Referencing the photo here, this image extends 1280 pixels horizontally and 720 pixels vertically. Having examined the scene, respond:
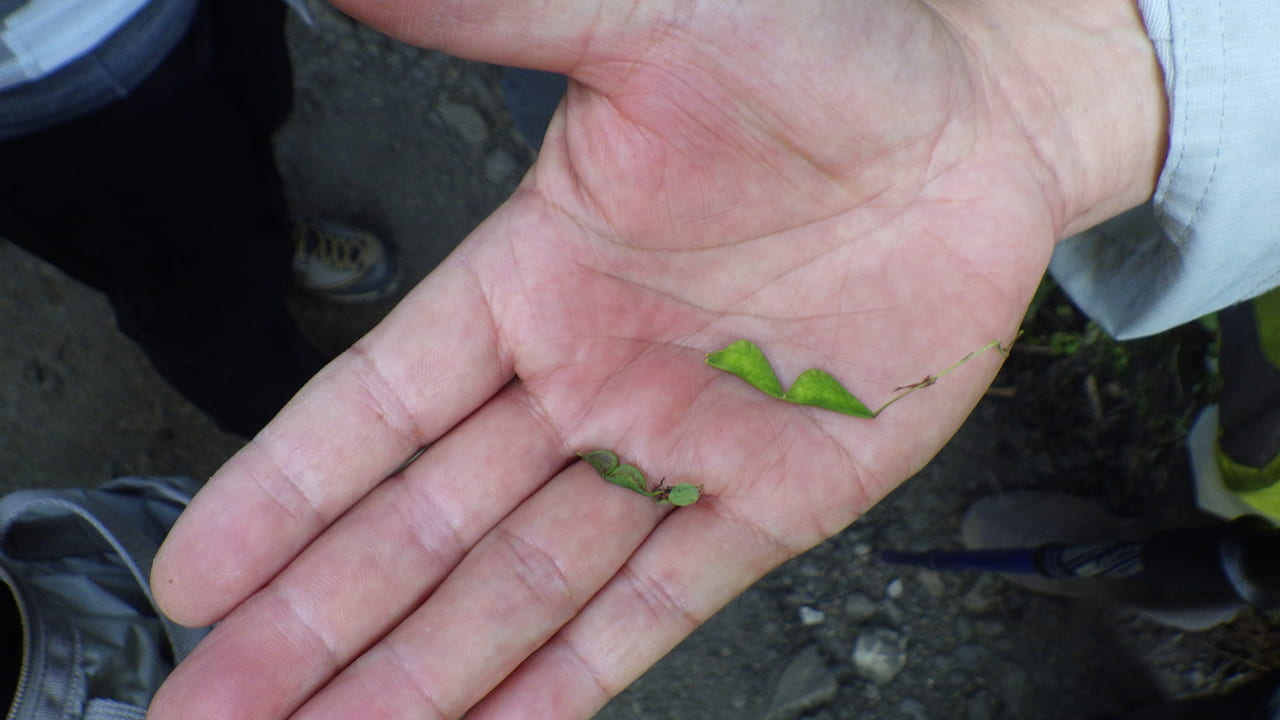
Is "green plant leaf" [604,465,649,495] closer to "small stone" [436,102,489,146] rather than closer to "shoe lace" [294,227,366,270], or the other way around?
"shoe lace" [294,227,366,270]

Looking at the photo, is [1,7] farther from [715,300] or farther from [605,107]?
[715,300]

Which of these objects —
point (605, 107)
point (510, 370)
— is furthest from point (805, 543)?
point (605, 107)

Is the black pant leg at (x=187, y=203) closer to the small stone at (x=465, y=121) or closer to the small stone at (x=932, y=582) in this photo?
the small stone at (x=465, y=121)

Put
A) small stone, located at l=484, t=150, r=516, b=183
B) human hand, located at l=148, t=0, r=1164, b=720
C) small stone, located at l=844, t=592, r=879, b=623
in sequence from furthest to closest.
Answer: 1. small stone, located at l=484, t=150, r=516, b=183
2. small stone, located at l=844, t=592, r=879, b=623
3. human hand, located at l=148, t=0, r=1164, b=720

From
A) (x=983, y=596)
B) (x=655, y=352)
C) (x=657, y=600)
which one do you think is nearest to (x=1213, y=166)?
(x=655, y=352)

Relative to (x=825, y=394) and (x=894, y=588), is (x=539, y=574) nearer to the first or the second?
(x=825, y=394)

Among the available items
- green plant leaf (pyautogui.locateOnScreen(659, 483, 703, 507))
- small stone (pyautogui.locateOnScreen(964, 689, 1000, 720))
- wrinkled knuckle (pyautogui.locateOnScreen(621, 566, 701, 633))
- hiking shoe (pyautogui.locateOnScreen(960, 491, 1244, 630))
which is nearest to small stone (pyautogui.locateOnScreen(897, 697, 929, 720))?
small stone (pyautogui.locateOnScreen(964, 689, 1000, 720))
